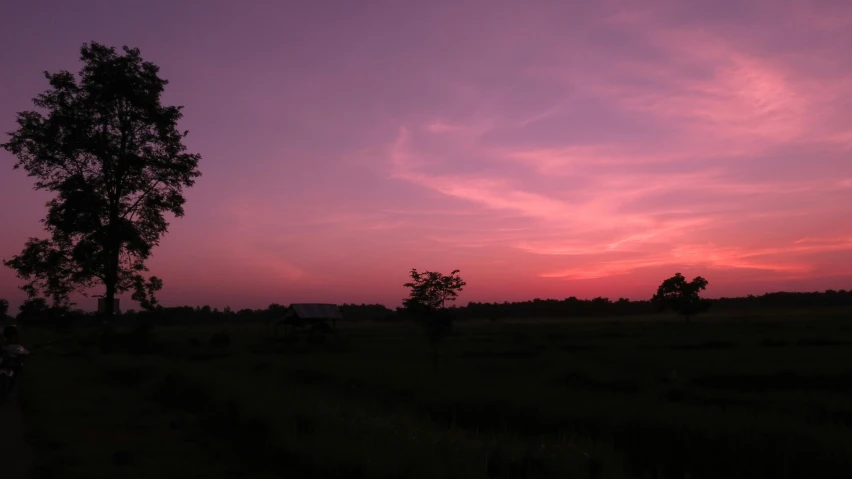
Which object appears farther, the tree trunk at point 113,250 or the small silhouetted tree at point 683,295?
the small silhouetted tree at point 683,295

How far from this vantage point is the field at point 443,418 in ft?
→ 29.5

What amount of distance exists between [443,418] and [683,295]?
81.5 meters

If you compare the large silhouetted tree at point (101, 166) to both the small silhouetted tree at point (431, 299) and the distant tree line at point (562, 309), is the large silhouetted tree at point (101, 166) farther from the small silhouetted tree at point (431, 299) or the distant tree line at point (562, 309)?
the distant tree line at point (562, 309)

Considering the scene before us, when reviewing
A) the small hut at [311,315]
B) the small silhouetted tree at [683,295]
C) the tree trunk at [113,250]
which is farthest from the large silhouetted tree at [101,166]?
the small silhouetted tree at [683,295]

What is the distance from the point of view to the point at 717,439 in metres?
14.2

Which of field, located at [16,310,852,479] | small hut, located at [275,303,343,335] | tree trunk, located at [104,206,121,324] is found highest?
tree trunk, located at [104,206,121,324]

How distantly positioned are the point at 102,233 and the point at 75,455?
21.2 m

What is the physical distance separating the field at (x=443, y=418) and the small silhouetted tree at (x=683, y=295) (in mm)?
57098

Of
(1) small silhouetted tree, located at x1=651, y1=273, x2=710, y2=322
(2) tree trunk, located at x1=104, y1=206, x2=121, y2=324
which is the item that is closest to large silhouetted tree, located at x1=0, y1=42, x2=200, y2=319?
(2) tree trunk, located at x1=104, y1=206, x2=121, y2=324

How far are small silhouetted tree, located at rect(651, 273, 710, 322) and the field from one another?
57.1 metres

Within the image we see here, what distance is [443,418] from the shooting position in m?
18.2

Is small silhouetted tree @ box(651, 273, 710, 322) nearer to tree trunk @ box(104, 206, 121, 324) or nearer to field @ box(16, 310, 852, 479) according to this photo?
field @ box(16, 310, 852, 479)

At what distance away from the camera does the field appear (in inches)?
353

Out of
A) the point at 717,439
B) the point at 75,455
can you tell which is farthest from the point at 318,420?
the point at 717,439
